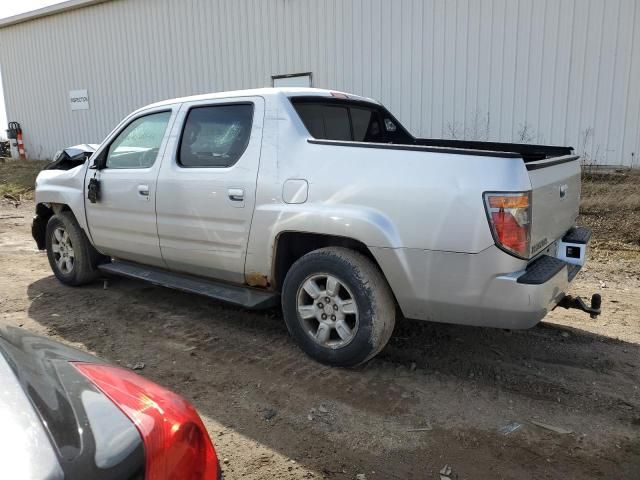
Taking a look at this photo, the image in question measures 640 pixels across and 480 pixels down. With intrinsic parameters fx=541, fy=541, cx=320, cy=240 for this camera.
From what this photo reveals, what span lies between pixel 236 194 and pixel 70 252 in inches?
104

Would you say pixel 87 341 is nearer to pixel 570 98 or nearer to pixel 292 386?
pixel 292 386

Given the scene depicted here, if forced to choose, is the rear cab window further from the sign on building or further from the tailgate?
the sign on building

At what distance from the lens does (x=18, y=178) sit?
1509cm

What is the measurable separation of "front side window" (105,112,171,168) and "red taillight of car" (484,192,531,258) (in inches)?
115

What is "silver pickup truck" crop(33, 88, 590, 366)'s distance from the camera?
3059mm

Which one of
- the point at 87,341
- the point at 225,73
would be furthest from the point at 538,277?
the point at 225,73

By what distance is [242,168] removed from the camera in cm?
395

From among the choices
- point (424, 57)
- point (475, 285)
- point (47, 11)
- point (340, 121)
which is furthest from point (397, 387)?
point (47, 11)

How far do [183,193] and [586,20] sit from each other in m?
7.34

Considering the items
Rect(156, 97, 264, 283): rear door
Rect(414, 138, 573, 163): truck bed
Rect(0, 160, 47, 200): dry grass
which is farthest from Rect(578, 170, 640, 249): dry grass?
Rect(0, 160, 47, 200): dry grass

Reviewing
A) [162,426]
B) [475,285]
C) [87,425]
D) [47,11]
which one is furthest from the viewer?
[47,11]

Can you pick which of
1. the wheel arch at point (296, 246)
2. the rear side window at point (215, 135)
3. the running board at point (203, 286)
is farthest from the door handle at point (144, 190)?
the wheel arch at point (296, 246)

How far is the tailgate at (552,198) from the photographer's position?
3154mm

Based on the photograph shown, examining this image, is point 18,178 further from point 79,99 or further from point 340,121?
point 340,121
